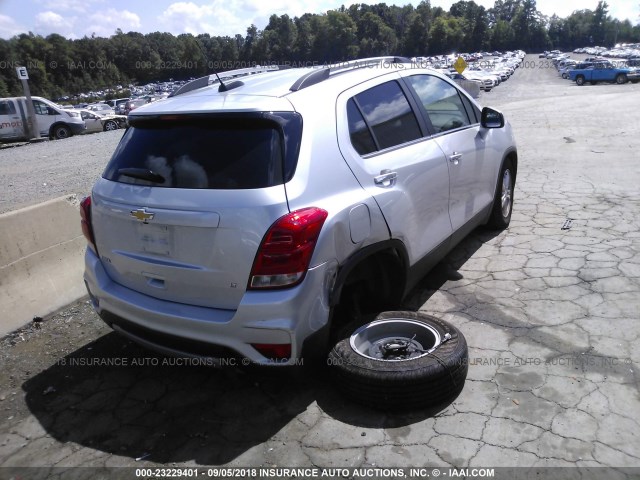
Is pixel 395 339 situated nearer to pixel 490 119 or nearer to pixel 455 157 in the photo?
pixel 455 157

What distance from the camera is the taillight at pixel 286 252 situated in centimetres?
277

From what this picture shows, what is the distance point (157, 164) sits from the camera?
3174 millimetres

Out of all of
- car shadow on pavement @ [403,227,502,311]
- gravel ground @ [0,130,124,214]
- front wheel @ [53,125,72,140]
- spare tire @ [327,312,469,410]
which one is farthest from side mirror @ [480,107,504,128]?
front wheel @ [53,125,72,140]

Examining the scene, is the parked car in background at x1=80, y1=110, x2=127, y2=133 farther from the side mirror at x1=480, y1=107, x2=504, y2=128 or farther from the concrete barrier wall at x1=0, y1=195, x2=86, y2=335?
the side mirror at x1=480, y1=107, x2=504, y2=128

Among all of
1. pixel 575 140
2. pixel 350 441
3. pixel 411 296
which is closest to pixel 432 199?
pixel 411 296

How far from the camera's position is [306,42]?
51281mm

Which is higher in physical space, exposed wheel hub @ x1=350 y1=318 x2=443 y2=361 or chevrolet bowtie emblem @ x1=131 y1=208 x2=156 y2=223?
chevrolet bowtie emblem @ x1=131 y1=208 x2=156 y2=223

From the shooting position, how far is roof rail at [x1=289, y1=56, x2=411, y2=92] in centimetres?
338

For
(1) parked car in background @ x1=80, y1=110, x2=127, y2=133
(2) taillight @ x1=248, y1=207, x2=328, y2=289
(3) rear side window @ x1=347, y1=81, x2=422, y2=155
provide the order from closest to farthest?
(2) taillight @ x1=248, y1=207, x2=328, y2=289 < (3) rear side window @ x1=347, y1=81, x2=422, y2=155 < (1) parked car in background @ x1=80, y1=110, x2=127, y2=133

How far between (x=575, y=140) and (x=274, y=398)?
9.81 m

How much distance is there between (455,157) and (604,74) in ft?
141

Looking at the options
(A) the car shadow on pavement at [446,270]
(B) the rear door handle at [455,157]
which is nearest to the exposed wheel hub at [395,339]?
(A) the car shadow on pavement at [446,270]

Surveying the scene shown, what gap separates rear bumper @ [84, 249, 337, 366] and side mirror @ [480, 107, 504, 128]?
9.20ft

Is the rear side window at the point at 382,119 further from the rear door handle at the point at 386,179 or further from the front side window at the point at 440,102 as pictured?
the front side window at the point at 440,102
